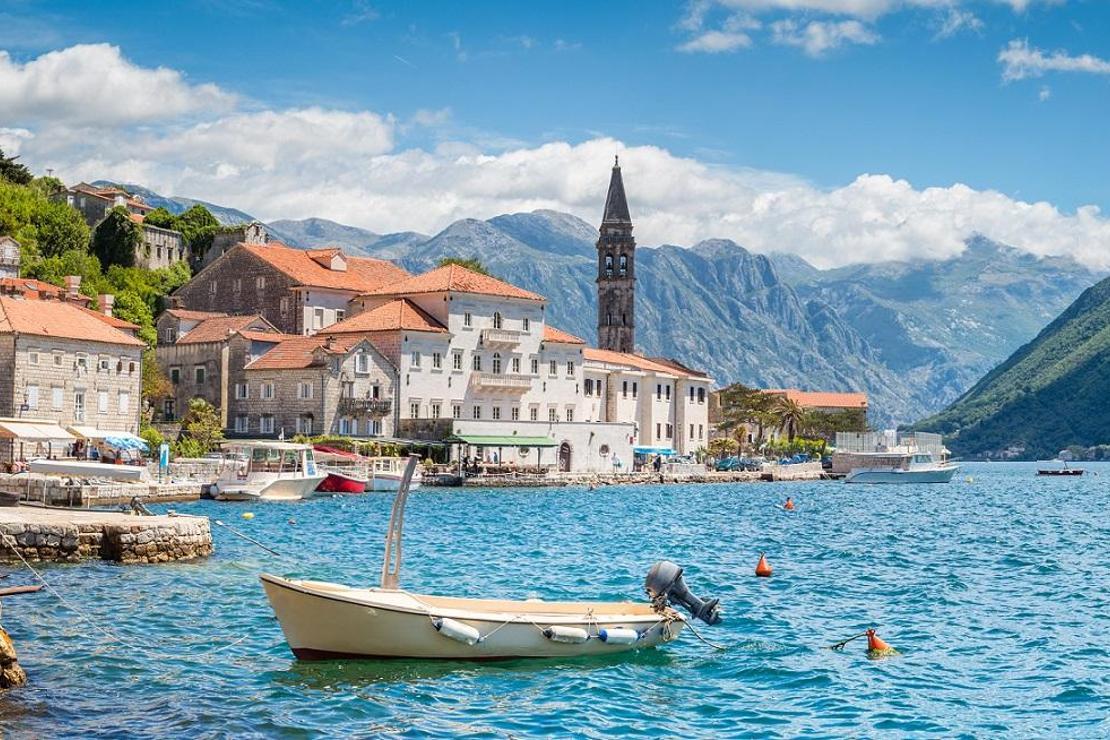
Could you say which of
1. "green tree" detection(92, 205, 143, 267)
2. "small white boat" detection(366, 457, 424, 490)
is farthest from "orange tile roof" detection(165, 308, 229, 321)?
"small white boat" detection(366, 457, 424, 490)

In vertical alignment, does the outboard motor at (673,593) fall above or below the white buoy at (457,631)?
above

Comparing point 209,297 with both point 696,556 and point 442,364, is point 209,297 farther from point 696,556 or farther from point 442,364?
point 696,556

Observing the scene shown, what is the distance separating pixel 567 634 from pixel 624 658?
1169 mm

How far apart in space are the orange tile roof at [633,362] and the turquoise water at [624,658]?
57.9m

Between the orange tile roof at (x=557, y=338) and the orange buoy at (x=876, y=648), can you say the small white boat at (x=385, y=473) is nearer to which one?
the orange tile roof at (x=557, y=338)

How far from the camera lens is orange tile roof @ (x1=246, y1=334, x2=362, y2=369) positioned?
79.6 meters

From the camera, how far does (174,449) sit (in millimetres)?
69750

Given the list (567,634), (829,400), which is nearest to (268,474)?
(567,634)

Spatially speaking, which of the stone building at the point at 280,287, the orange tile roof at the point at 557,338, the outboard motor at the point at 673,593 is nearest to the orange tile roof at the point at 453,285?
the stone building at the point at 280,287

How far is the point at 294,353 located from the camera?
264 ft

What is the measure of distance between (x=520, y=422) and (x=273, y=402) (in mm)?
16286

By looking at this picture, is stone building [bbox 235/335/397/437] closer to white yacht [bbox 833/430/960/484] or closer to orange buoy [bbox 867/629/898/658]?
white yacht [bbox 833/430/960/484]

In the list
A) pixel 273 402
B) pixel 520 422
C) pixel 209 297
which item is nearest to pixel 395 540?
pixel 273 402

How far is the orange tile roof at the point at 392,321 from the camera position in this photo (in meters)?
83.4
